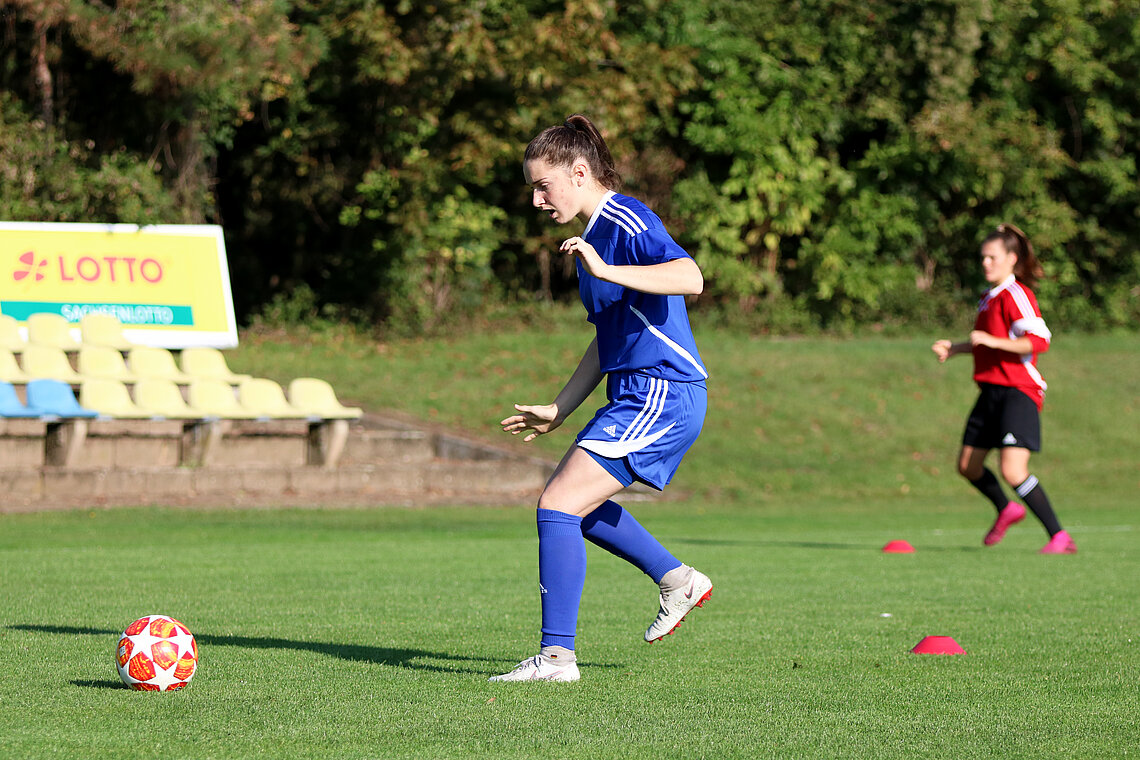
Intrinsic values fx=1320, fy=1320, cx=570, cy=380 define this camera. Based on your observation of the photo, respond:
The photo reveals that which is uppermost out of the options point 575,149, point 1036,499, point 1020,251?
point 575,149

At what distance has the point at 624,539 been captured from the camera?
4.98 meters

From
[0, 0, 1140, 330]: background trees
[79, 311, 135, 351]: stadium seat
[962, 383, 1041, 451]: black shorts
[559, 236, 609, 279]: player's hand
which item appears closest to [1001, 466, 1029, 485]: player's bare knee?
[962, 383, 1041, 451]: black shorts

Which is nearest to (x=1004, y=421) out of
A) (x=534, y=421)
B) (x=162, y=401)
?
(x=534, y=421)

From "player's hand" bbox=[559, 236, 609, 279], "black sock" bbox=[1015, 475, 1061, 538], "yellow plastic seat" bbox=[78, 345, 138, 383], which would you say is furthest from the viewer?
"yellow plastic seat" bbox=[78, 345, 138, 383]

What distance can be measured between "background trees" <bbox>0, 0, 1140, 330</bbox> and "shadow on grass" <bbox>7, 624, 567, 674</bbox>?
55.8 ft

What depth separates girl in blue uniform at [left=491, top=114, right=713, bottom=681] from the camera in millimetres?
4645

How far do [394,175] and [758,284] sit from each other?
8.07 metres

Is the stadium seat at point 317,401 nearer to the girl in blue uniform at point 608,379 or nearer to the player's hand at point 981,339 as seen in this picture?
the player's hand at point 981,339

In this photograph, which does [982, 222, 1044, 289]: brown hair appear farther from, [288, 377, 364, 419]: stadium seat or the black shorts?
[288, 377, 364, 419]: stadium seat

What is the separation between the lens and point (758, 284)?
27.8 metres

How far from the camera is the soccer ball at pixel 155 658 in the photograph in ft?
14.3

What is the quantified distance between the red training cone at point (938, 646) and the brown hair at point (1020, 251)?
5.05m

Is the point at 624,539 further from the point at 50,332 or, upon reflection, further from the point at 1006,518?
the point at 50,332

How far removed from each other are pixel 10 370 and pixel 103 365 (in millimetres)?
1112
